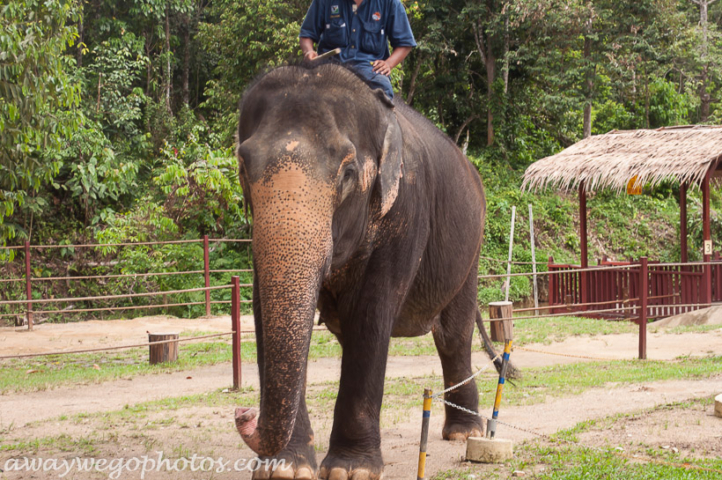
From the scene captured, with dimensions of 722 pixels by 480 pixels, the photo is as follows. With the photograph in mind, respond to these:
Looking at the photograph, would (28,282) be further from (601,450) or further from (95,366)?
(601,450)

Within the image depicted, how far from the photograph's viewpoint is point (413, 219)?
3.63m

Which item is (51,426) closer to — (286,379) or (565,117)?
(286,379)

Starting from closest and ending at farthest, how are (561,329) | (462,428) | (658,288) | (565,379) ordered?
(462,428)
(565,379)
(561,329)
(658,288)

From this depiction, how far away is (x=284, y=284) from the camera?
8.62 feet

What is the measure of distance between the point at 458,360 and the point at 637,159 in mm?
9698

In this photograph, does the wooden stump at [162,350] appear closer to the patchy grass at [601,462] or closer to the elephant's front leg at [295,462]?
the patchy grass at [601,462]

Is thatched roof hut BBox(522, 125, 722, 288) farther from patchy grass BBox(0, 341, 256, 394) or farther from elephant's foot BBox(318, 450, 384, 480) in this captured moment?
elephant's foot BBox(318, 450, 384, 480)

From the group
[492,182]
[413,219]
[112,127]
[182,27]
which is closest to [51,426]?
[413,219]

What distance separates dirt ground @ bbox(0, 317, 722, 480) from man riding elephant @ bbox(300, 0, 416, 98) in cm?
217

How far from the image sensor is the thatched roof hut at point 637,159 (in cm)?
1265

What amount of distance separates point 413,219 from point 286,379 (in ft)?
4.22

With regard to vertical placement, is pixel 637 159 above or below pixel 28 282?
above

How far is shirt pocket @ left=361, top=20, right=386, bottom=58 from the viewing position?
3.95 m

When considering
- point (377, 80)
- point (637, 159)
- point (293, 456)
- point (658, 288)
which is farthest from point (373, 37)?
point (658, 288)
